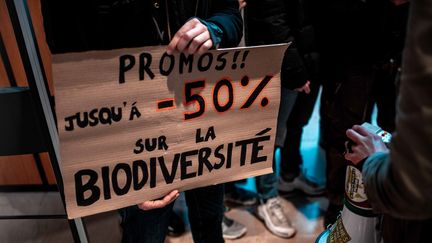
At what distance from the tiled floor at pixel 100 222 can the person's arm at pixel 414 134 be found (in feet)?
3.95

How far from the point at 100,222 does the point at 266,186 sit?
75cm

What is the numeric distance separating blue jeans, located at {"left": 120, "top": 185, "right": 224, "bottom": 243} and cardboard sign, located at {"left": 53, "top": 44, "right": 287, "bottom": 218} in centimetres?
15

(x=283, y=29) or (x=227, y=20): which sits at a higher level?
(x=227, y=20)

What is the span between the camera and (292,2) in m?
1.50

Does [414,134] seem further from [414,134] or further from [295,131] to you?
[295,131]

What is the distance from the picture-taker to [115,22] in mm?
946

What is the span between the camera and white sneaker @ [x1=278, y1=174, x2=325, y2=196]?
2.06 metres

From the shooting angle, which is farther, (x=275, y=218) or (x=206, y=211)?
(x=275, y=218)

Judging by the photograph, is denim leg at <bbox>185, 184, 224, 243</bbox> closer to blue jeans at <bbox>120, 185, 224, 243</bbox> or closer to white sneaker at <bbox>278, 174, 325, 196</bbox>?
blue jeans at <bbox>120, 185, 224, 243</bbox>

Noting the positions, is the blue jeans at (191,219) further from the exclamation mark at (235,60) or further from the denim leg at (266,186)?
the denim leg at (266,186)

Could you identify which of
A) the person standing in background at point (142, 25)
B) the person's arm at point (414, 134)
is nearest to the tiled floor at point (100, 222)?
the person standing in background at point (142, 25)

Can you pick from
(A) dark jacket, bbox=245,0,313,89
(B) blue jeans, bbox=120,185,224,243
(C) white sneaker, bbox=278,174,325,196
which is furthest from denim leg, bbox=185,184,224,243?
(C) white sneaker, bbox=278,174,325,196

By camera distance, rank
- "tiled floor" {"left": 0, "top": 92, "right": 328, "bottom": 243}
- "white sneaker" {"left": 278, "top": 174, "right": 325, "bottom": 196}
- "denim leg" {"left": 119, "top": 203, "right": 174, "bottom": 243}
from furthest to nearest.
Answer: "white sneaker" {"left": 278, "top": 174, "right": 325, "bottom": 196}
"tiled floor" {"left": 0, "top": 92, "right": 328, "bottom": 243}
"denim leg" {"left": 119, "top": 203, "right": 174, "bottom": 243}

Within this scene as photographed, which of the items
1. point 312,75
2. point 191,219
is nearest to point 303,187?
point 312,75
